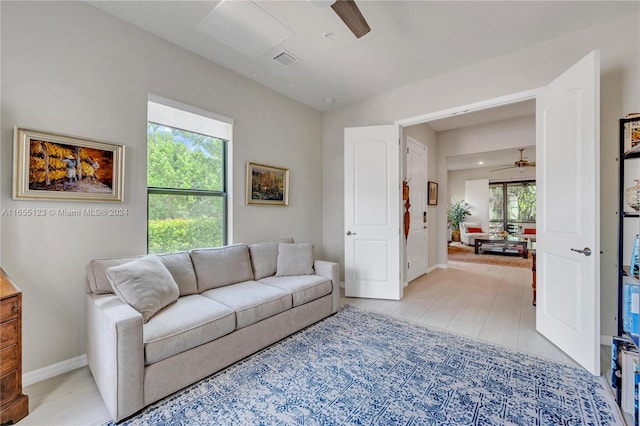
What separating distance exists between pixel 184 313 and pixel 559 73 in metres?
3.89

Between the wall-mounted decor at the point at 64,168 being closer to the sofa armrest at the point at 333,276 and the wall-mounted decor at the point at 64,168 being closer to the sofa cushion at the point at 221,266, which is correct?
the sofa cushion at the point at 221,266

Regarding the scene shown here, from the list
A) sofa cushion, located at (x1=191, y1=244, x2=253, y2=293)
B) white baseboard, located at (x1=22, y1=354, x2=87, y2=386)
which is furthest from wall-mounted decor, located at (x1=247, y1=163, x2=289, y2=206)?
white baseboard, located at (x1=22, y1=354, x2=87, y2=386)

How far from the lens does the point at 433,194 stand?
5.52 metres

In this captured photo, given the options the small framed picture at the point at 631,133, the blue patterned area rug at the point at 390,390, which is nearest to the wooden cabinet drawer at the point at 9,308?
the blue patterned area rug at the point at 390,390

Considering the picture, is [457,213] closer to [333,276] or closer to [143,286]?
[333,276]

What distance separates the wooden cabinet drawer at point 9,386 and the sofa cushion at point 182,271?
3.31ft

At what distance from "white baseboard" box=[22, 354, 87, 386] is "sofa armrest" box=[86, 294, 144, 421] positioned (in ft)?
1.98

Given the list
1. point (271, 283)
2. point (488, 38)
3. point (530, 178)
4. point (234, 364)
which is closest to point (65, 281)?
point (234, 364)

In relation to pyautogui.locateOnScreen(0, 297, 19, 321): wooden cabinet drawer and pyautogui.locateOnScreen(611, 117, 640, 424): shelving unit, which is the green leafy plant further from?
pyautogui.locateOnScreen(0, 297, 19, 321): wooden cabinet drawer

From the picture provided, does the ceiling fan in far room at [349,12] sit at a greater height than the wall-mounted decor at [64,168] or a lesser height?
greater

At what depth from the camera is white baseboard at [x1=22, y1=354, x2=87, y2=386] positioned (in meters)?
1.88

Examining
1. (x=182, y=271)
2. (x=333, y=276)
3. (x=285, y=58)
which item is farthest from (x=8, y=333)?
(x=285, y=58)

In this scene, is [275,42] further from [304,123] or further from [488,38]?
[488,38]

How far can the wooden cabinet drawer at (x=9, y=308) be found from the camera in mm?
1471
